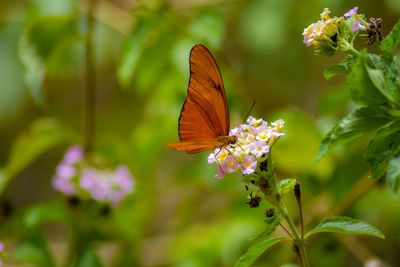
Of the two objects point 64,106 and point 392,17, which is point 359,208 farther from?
point 64,106

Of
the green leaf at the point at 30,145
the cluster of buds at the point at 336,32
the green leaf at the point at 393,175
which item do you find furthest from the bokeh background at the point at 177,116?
the green leaf at the point at 393,175

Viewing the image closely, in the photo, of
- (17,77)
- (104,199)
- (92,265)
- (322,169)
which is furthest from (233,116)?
(17,77)

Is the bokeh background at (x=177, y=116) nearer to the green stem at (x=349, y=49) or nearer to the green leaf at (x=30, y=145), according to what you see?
the green leaf at (x=30, y=145)

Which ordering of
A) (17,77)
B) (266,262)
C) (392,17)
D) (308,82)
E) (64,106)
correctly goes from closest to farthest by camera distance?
1. (266,262)
2. (392,17)
3. (308,82)
4. (17,77)
5. (64,106)

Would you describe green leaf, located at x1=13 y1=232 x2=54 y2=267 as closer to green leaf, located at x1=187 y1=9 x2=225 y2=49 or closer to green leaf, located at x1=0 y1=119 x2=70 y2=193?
green leaf, located at x1=0 y1=119 x2=70 y2=193

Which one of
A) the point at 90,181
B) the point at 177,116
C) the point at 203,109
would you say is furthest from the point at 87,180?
the point at 203,109

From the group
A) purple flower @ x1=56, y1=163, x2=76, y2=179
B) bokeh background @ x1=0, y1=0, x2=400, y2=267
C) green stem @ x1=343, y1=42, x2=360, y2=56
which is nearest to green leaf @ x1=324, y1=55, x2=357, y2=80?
green stem @ x1=343, y1=42, x2=360, y2=56
